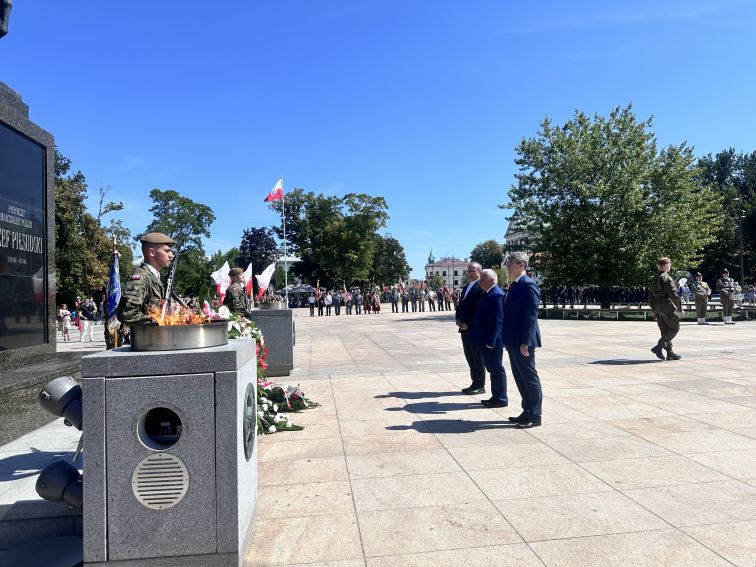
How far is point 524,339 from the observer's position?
18.9 ft

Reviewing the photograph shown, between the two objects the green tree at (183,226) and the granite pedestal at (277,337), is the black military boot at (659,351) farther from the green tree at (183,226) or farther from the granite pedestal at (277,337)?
the green tree at (183,226)

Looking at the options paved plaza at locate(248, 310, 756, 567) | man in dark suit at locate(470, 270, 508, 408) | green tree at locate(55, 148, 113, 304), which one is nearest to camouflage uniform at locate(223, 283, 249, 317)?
paved plaza at locate(248, 310, 756, 567)

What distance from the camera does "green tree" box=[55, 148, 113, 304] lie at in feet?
131

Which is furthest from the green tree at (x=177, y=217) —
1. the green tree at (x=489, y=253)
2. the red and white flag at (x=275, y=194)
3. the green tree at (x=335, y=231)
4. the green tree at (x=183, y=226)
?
the green tree at (x=489, y=253)

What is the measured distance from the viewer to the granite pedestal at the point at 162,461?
277cm

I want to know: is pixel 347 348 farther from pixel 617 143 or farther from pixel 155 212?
pixel 155 212

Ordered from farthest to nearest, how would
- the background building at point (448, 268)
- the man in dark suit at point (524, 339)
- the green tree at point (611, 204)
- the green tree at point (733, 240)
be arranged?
1. the background building at point (448, 268)
2. the green tree at point (733, 240)
3. the green tree at point (611, 204)
4. the man in dark suit at point (524, 339)

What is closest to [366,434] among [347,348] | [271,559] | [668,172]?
[271,559]

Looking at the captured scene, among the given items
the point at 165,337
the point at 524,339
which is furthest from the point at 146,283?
the point at 524,339

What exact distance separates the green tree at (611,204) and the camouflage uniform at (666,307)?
685 inches

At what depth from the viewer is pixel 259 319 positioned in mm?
10156

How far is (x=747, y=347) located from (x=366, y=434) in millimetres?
10994

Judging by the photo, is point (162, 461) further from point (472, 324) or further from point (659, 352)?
point (659, 352)

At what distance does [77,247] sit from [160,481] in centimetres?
4450
